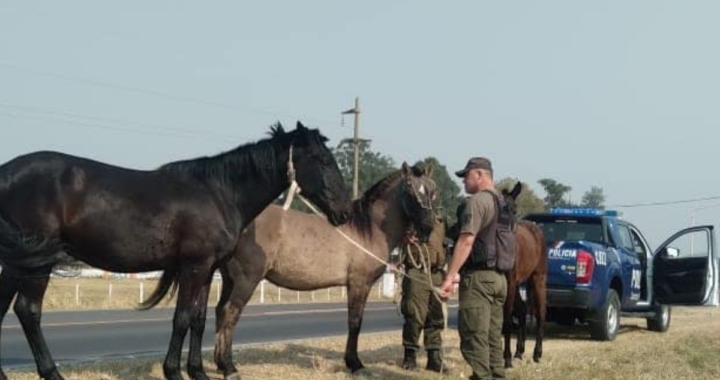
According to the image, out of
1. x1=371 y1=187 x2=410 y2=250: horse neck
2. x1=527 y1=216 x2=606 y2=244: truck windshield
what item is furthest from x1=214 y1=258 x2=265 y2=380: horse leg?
x1=527 y1=216 x2=606 y2=244: truck windshield

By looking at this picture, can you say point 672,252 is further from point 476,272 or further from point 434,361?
point 476,272

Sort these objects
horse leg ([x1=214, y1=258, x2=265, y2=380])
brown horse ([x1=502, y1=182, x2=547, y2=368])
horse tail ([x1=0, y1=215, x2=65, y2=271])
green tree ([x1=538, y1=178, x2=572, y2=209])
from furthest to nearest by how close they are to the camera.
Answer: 1. green tree ([x1=538, y1=178, x2=572, y2=209])
2. brown horse ([x1=502, y1=182, x2=547, y2=368])
3. horse leg ([x1=214, y1=258, x2=265, y2=380])
4. horse tail ([x1=0, y1=215, x2=65, y2=271])

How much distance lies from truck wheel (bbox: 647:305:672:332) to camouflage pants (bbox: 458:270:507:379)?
37.0ft

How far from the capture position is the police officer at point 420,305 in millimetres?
11070

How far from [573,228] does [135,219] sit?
11.1 meters

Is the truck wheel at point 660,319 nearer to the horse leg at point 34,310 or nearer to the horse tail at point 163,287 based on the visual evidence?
the horse tail at point 163,287

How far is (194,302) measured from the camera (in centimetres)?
834

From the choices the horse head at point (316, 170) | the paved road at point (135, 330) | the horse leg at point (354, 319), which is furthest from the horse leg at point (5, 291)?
the horse leg at point (354, 319)

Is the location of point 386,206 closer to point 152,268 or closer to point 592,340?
point 152,268

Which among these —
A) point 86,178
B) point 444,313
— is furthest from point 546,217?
point 86,178

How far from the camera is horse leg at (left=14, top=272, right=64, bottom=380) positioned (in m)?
7.85

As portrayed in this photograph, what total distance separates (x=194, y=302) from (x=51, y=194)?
5.22 feet

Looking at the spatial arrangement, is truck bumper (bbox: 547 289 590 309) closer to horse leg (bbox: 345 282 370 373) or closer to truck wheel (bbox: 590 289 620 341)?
truck wheel (bbox: 590 289 620 341)

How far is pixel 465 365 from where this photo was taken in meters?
11.7
